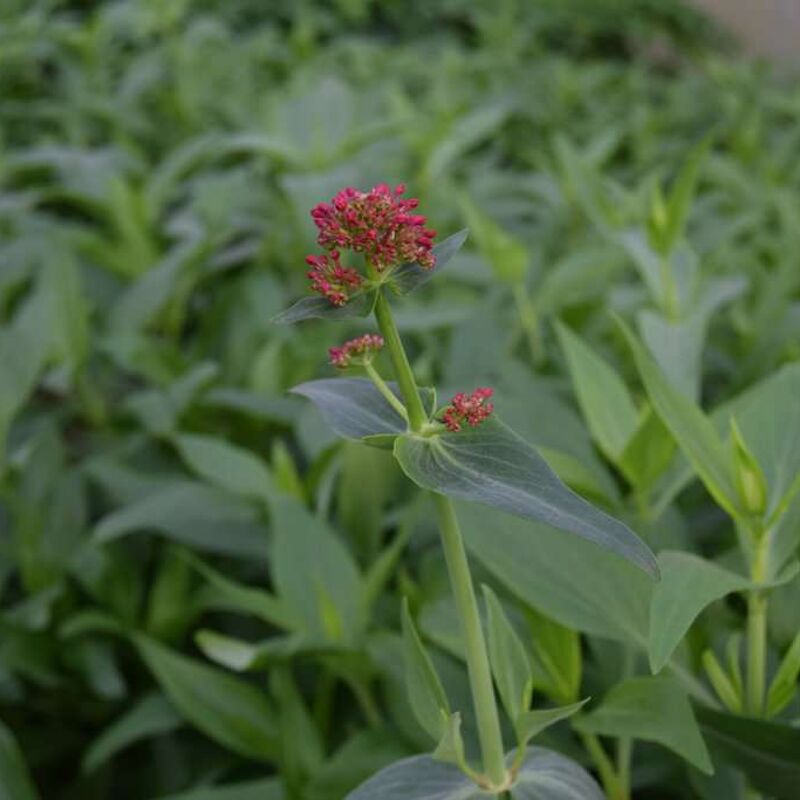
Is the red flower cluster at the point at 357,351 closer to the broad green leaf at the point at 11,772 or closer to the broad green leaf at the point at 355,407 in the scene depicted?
the broad green leaf at the point at 355,407

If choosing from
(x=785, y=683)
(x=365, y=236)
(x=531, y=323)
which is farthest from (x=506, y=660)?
(x=531, y=323)

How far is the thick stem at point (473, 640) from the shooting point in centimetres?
62

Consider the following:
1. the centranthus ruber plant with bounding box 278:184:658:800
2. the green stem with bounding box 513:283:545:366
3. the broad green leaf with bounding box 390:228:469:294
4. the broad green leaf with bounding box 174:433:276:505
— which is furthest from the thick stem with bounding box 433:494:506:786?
the green stem with bounding box 513:283:545:366

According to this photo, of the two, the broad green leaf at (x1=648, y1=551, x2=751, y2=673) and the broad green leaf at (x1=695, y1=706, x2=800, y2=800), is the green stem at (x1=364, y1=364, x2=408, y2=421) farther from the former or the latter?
the broad green leaf at (x1=695, y1=706, x2=800, y2=800)

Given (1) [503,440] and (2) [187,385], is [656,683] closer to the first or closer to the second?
(1) [503,440]

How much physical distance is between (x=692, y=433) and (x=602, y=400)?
0.17 meters

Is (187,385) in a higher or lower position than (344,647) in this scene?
lower

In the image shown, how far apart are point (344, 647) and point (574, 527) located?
1.21ft

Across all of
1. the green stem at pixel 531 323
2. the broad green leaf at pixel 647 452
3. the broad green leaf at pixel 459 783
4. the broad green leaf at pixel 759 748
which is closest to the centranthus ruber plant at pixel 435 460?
the broad green leaf at pixel 459 783

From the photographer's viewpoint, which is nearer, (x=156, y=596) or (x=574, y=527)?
(x=574, y=527)

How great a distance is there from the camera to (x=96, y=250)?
5.36ft

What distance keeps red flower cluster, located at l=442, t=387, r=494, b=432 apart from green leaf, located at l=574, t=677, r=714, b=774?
219 mm

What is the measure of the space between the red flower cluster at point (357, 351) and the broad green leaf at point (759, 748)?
0.29 m

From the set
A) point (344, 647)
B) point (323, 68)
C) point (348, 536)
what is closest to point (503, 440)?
point (344, 647)
